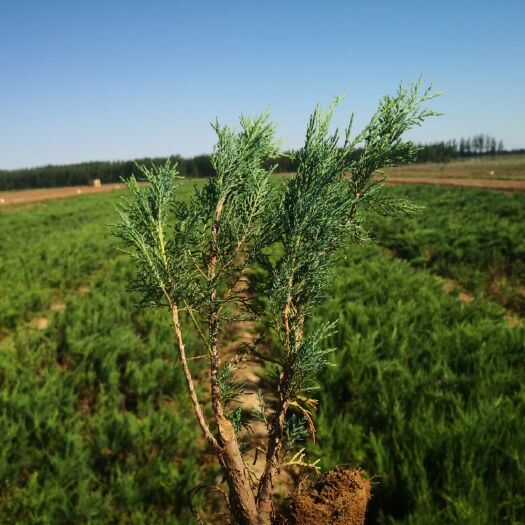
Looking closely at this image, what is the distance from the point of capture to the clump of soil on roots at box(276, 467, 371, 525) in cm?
105

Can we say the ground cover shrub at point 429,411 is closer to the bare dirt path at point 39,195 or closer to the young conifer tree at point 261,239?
the young conifer tree at point 261,239

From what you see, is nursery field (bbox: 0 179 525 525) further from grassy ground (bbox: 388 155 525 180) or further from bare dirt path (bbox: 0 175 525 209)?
grassy ground (bbox: 388 155 525 180)

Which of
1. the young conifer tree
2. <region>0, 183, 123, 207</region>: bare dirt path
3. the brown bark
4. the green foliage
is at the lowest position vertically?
the green foliage

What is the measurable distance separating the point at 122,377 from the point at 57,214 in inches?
972

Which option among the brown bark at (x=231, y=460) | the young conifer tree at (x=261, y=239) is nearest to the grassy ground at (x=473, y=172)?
the young conifer tree at (x=261, y=239)

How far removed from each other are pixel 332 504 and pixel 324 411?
10.6 feet

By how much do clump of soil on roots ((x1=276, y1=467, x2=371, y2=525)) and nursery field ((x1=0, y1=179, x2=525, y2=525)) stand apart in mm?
577

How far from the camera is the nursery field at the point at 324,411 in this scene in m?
3.04

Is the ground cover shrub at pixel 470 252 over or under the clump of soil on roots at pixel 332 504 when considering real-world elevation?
under

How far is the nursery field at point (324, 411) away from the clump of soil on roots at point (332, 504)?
0.58 m

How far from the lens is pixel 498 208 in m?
18.8

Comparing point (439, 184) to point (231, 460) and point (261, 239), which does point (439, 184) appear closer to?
point (261, 239)

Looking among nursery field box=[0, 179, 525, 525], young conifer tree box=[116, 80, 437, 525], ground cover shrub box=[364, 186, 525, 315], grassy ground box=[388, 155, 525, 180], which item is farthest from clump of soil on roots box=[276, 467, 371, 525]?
grassy ground box=[388, 155, 525, 180]

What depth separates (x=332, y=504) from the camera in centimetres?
106
